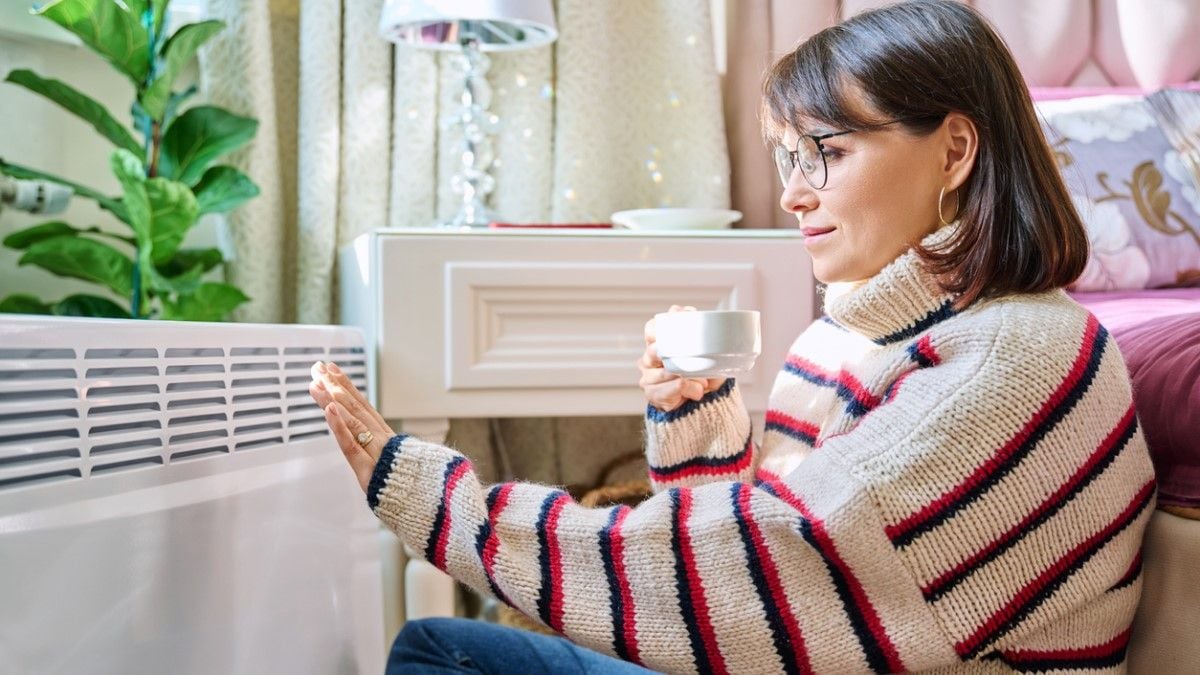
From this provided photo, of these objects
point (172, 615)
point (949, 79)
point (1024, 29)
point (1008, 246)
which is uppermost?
point (1024, 29)

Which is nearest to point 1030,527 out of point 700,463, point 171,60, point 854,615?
point 854,615

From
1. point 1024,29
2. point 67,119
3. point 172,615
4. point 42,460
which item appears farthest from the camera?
point 1024,29

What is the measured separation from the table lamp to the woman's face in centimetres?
81

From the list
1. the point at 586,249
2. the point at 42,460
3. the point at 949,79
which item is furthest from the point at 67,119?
the point at 949,79

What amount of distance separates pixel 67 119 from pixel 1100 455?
1452 millimetres

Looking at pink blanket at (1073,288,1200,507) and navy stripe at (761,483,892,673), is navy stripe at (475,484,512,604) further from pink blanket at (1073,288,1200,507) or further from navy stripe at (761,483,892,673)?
pink blanket at (1073,288,1200,507)

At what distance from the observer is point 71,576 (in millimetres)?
633

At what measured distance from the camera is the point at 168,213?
140cm

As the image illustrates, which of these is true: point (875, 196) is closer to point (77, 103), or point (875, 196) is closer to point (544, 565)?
point (544, 565)

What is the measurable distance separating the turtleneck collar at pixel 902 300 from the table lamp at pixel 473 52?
873mm

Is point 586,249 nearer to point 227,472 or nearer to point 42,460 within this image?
point 227,472

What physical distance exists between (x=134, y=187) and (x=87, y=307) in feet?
0.73

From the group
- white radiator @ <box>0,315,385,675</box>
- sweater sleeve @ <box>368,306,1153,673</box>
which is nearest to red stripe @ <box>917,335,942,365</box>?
sweater sleeve @ <box>368,306,1153,673</box>

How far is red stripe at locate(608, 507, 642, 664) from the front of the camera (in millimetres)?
677
